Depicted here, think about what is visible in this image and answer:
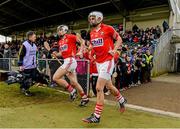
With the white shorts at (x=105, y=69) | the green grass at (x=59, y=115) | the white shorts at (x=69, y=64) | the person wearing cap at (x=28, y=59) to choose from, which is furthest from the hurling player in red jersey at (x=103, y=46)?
the person wearing cap at (x=28, y=59)

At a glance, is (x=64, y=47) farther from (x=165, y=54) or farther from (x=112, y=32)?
(x=165, y=54)

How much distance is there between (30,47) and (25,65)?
1.85ft

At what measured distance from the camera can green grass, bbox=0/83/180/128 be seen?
19.9ft

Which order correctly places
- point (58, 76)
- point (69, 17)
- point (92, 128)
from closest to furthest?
point (92, 128), point (58, 76), point (69, 17)

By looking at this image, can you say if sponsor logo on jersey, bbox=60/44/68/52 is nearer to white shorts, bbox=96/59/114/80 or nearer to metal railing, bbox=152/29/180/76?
white shorts, bbox=96/59/114/80

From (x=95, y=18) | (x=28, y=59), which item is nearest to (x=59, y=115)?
(x=95, y=18)

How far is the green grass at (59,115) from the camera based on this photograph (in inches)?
239

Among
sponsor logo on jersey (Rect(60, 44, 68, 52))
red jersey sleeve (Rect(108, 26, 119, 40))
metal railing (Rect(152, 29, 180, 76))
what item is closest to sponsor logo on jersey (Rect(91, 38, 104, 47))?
red jersey sleeve (Rect(108, 26, 119, 40))

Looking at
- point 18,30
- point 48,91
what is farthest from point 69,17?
point 48,91

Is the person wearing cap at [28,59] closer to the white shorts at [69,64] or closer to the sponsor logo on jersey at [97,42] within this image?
the white shorts at [69,64]

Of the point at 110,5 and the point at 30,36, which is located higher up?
the point at 110,5

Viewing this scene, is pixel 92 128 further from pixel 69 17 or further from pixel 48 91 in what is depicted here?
pixel 69 17

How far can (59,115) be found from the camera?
684 cm

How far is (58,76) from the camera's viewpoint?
809 cm
